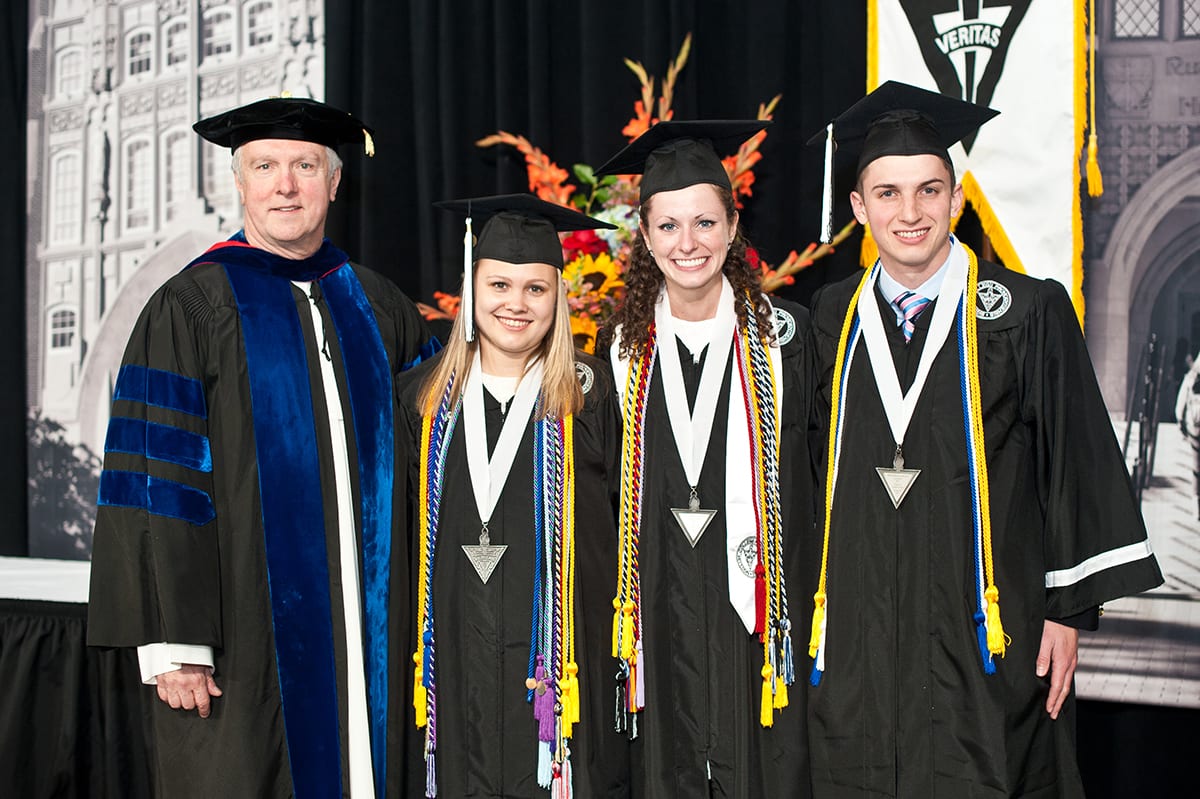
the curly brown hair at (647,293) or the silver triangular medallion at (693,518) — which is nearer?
the silver triangular medallion at (693,518)

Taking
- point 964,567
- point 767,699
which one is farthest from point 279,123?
point 964,567

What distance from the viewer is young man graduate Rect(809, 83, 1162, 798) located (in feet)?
7.84

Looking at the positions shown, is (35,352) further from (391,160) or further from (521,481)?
(521,481)

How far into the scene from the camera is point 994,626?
7.66 ft

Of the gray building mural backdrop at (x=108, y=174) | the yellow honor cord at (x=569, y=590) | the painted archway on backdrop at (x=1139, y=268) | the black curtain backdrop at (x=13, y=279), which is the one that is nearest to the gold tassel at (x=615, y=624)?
the yellow honor cord at (x=569, y=590)

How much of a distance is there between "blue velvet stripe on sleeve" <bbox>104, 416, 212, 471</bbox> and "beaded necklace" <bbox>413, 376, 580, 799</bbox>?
58cm

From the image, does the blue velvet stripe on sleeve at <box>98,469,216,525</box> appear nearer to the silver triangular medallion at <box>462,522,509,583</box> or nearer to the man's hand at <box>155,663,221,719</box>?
the man's hand at <box>155,663,221,719</box>

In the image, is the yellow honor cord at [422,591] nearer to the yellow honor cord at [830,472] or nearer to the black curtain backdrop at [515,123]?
the yellow honor cord at [830,472]

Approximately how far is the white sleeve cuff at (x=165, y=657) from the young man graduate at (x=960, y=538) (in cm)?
154

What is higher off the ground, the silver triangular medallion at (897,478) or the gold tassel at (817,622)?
the silver triangular medallion at (897,478)

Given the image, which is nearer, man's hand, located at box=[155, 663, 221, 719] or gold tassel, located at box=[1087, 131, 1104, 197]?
man's hand, located at box=[155, 663, 221, 719]

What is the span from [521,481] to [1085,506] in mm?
1370

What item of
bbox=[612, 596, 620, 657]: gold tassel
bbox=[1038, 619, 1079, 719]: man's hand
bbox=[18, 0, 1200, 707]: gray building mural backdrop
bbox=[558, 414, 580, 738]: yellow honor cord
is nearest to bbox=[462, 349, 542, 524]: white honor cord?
bbox=[558, 414, 580, 738]: yellow honor cord

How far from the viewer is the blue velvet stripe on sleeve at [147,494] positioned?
8.30 ft
